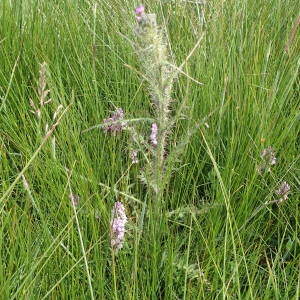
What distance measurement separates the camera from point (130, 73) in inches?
68.1

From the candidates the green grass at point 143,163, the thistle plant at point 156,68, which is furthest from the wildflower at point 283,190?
the thistle plant at point 156,68

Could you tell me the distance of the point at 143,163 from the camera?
4.93 feet

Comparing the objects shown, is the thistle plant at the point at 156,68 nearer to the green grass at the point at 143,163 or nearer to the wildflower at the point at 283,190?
the green grass at the point at 143,163

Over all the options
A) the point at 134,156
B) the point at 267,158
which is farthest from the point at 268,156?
the point at 134,156

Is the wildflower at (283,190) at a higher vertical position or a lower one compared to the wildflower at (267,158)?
lower

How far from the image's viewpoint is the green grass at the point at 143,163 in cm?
101

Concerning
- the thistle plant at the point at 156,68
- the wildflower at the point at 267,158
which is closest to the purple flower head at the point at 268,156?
the wildflower at the point at 267,158

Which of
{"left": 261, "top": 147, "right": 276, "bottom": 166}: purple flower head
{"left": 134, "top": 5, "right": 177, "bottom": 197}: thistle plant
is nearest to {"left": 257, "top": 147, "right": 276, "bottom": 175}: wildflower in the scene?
{"left": 261, "top": 147, "right": 276, "bottom": 166}: purple flower head

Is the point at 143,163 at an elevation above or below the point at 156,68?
below

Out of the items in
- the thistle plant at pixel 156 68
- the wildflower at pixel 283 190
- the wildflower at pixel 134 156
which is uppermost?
the thistle plant at pixel 156 68

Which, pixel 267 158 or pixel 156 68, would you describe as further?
pixel 267 158

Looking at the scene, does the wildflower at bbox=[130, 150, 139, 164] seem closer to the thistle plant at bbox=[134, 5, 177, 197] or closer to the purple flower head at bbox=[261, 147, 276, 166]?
the thistle plant at bbox=[134, 5, 177, 197]

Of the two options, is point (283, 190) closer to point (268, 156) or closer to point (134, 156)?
point (268, 156)

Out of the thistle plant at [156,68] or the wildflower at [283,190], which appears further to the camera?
the wildflower at [283,190]
